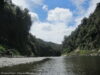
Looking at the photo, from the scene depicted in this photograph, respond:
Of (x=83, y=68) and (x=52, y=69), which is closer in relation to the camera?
(x=52, y=69)

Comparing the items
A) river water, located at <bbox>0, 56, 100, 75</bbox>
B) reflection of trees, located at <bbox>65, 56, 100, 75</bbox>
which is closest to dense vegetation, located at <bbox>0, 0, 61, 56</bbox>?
reflection of trees, located at <bbox>65, 56, 100, 75</bbox>

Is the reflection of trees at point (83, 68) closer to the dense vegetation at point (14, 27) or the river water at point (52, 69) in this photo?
the river water at point (52, 69)

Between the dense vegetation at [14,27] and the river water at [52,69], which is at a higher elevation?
the dense vegetation at [14,27]

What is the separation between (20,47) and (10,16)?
21.5 meters

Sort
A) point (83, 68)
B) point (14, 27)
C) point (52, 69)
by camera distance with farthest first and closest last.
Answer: point (14, 27)
point (83, 68)
point (52, 69)

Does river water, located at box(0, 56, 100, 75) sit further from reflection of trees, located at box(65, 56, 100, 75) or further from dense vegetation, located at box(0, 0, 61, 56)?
dense vegetation, located at box(0, 0, 61, 56)

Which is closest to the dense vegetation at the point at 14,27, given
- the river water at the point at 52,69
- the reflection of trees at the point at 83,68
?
the reflection of trees at the point at 83,68

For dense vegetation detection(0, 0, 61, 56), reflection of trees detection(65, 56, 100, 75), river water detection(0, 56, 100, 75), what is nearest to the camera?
river water detection(0, 56, 100, 75)

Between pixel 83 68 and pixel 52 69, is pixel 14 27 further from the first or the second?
pixel 83 68

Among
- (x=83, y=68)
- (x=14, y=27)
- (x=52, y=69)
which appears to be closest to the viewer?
(x=52, y=69)

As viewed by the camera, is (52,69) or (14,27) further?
(14,27)

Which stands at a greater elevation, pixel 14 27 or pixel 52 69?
pixel 14 27

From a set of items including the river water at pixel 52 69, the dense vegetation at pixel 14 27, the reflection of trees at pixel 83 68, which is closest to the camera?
the river water at pixel 52 69

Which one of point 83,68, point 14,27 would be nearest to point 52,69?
point 83,68
